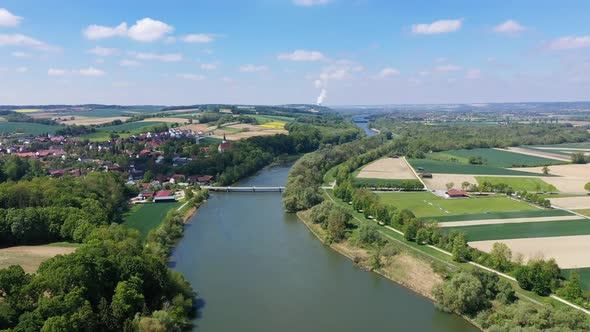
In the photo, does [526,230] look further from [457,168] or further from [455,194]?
[457,168]

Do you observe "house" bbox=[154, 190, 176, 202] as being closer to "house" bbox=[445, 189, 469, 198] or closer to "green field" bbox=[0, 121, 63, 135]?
"house" bbox=[445, 189, 469, 198]

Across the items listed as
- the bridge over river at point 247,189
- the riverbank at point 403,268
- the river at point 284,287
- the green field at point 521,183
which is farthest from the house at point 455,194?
the bridge over river at point 247,189

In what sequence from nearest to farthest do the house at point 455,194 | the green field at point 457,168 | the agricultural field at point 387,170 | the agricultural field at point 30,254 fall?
1. the agricultural field at point 30,254
2. the house at point 455,194
3. the agricultural field at point 387,170
4. the green field at point 457,168

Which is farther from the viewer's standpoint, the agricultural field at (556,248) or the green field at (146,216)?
the green field at (146,216)

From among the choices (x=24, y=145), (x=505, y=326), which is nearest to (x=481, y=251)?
(x=505, y=326)

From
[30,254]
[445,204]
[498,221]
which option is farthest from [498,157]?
[30,254]

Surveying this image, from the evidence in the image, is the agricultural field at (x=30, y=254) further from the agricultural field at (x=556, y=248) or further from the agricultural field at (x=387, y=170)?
the agricultural field at (x=387, y=170)
